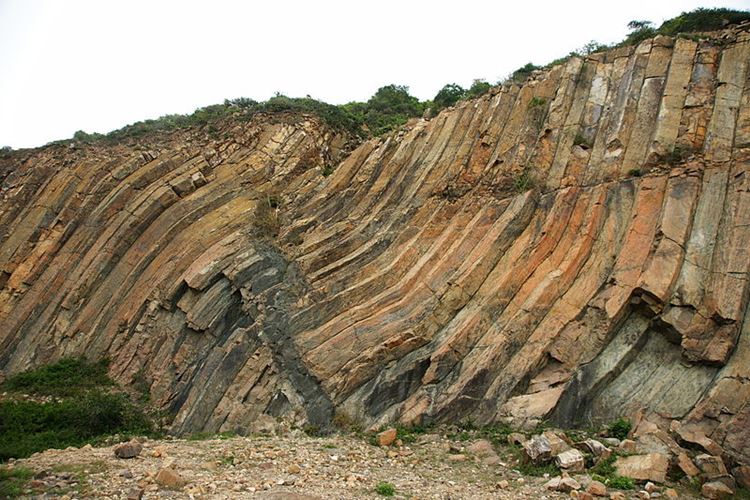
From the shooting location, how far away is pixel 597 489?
9258mm

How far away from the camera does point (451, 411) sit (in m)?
12.7

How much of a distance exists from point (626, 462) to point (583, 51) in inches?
621

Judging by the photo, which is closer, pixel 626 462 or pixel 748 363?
pixel 626 462

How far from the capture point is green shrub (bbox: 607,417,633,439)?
11185 mm

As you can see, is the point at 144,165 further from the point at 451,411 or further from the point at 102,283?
the point at 451,411

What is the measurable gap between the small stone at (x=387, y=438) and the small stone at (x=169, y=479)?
422 cm

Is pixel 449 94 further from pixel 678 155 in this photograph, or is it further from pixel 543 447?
pixel 543 447

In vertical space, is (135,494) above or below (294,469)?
below

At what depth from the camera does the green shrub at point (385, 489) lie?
9562mm

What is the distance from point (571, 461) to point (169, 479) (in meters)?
7.19

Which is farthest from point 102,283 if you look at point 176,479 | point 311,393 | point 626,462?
point 626,462

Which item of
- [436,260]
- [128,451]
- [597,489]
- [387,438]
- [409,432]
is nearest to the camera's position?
[597,489]

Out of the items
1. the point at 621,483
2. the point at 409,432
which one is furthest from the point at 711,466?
the point at 409,432

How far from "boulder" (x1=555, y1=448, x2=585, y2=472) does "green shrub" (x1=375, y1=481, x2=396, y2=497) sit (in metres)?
3.14
